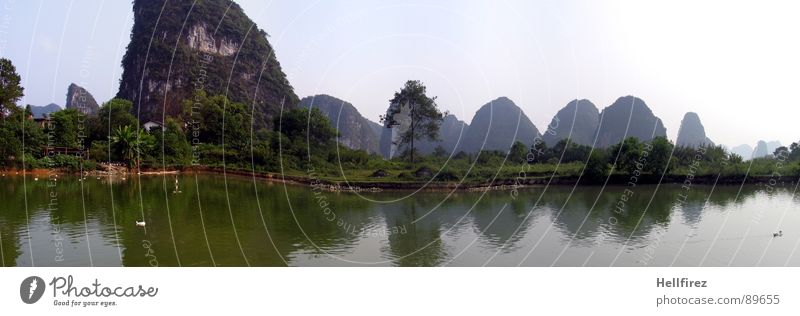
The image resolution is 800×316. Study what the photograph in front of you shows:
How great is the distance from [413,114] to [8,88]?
22.1 m

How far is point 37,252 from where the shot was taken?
986 cm

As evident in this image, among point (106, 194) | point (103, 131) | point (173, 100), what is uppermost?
point (173, 100)

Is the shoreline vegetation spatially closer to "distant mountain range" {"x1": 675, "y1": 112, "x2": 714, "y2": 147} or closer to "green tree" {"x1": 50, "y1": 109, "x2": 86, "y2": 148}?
"green tree" {"x1": 50, "y1": 109, "x2": 86, "y2": 148}

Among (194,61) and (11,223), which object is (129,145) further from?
(194,61)

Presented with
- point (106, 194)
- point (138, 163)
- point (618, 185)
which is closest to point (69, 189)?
point (106, 194)

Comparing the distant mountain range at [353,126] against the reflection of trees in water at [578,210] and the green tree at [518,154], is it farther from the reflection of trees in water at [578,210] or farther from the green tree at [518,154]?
the reflection of trees in water at [578,210]

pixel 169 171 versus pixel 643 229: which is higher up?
Result: pixel 169 171

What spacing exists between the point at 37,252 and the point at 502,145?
143 feet

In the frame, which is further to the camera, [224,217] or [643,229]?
[224,217]

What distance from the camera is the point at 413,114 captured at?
28938 millimetres

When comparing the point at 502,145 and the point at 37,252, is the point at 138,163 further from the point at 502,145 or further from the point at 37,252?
the point at 502,145

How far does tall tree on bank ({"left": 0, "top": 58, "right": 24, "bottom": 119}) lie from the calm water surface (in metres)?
9.50

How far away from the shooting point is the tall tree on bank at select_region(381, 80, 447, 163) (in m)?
28.2

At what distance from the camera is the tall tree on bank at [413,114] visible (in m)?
28.2
